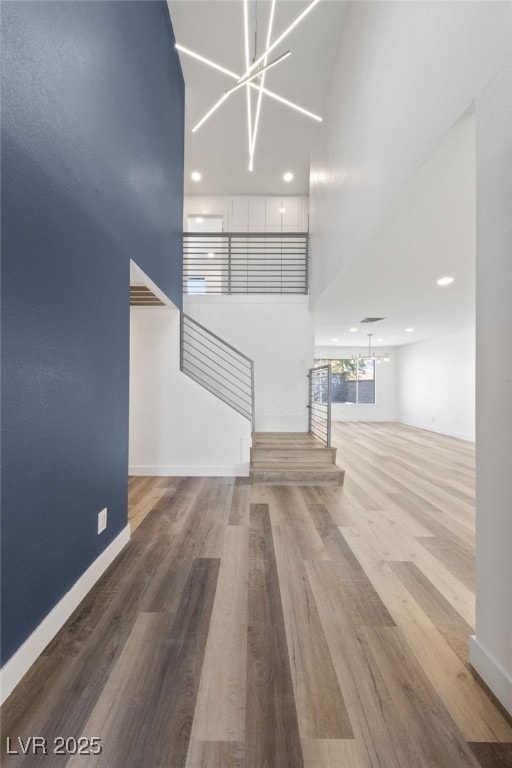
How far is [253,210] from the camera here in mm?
7723

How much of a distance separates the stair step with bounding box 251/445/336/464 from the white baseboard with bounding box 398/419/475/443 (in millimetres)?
5165

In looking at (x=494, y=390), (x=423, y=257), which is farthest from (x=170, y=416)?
(x=494, y=390)

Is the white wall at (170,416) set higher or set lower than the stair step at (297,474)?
higher

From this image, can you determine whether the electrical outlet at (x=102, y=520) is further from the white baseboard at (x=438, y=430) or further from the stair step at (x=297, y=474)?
the white baseboard at (x=438, y=430)

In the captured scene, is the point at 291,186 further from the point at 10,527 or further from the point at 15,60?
the point at 10,527

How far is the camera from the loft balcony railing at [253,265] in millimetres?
5582

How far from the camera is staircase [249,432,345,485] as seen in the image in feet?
13.5

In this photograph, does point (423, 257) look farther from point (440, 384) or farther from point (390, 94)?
point (440, 384)

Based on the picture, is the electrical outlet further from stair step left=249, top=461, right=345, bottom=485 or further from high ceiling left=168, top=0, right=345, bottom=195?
high ceiling left=168, top=0, right=345, bottom=195

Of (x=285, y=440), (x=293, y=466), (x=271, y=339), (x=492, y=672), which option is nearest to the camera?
(x=492, y=672)

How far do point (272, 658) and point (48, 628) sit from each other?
3.46ft

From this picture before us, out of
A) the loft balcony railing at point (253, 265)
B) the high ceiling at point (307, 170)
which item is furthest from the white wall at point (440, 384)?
the loft balcony railing at point (253, 265)

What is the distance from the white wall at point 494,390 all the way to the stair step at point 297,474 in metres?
2.68

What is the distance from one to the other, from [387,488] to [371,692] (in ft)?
9.73
